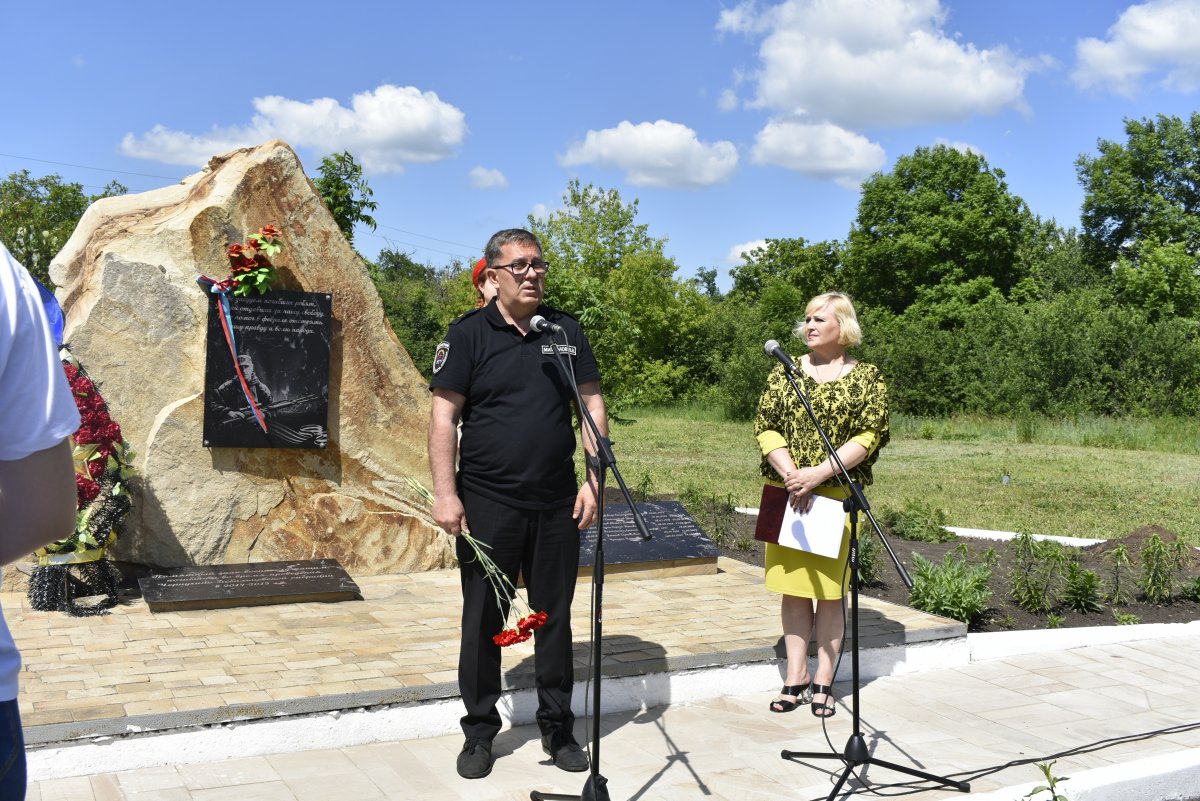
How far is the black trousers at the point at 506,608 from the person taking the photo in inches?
174

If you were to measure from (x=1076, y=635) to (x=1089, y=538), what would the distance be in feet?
14.8

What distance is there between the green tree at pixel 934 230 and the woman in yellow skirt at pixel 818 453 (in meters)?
38.9

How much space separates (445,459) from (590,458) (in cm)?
62

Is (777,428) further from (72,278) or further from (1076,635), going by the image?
(72,278)

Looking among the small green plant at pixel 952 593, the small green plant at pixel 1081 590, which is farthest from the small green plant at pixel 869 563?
the small green plant at pixel 1081 590

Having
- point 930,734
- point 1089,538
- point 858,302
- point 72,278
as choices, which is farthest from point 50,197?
point 930,734

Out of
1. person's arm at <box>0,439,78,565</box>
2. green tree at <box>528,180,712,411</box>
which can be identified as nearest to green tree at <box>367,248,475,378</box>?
green tree at <box>528,180,712,411</box>

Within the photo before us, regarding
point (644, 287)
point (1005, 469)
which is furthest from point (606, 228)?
point (1005, 469)

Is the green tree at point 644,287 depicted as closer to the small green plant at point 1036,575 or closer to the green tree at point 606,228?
the green tree at point 606,228

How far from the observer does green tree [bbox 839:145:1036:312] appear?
4219 centimetres

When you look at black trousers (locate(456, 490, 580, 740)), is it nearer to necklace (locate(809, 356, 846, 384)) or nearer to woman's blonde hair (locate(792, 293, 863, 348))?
necklace (locate(809, 356, 846, 384))

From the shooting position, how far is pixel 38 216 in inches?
1111

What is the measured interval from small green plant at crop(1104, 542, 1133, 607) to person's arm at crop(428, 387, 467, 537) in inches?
198

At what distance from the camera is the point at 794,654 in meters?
5.30
